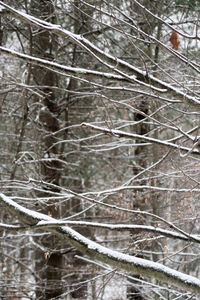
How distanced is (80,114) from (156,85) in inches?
228

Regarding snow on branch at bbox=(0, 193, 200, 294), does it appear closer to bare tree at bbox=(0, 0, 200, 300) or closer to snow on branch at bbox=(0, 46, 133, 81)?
bare tree at bbox=(0, 0, 200, 300)

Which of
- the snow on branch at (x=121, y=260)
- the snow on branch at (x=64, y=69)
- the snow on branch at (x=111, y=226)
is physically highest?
the snow on branch at (x=64, y=69)

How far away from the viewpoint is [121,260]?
3941 mm

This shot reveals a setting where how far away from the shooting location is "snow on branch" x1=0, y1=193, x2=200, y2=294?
3.91 meters

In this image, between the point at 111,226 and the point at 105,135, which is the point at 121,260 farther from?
the point at 105,135

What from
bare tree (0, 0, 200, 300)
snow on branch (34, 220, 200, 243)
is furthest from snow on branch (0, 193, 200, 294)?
snow on branch (34, 220, 200, 243)

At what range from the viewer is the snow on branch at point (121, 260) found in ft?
12.8

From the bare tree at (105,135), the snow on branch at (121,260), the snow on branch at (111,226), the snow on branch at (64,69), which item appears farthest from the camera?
the snow on branch at (64,69)

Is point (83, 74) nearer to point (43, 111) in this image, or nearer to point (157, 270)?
point (157, 270)

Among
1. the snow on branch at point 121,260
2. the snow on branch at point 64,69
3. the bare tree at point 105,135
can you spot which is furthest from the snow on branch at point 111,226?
the snow on branch at point 64,69

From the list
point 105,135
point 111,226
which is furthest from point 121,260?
point 105,135

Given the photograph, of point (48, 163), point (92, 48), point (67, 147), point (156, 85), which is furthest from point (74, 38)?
point (67, 147)

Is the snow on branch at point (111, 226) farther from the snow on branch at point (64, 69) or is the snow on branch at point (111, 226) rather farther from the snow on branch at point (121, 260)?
the snow on branch at point (64, 69)

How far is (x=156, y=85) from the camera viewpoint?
15.1 feet
